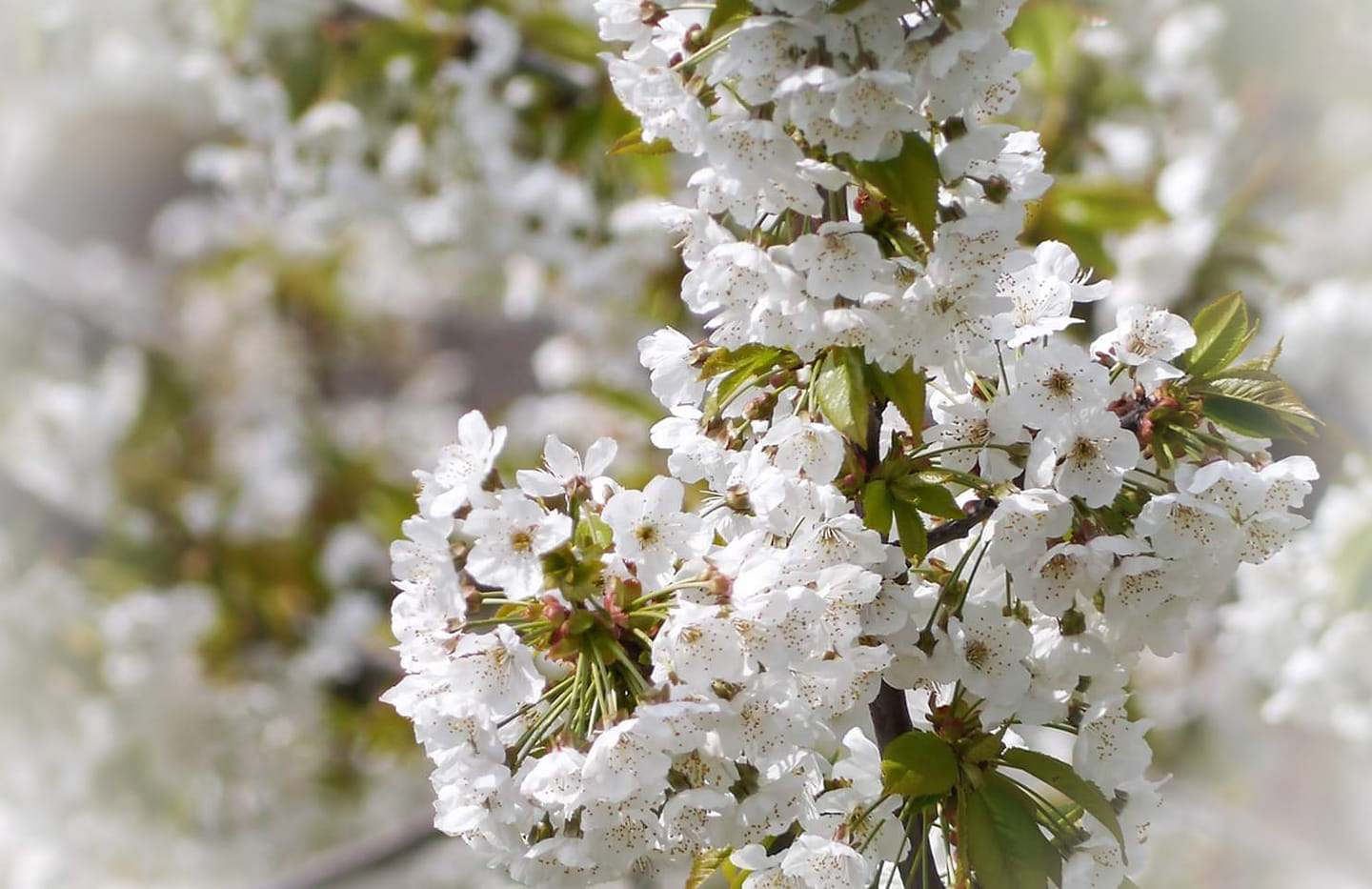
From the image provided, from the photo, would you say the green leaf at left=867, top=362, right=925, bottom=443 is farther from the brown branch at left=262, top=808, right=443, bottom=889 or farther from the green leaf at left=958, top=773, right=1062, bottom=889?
the brown branch at left=262, top=808, right=443, bottom=889

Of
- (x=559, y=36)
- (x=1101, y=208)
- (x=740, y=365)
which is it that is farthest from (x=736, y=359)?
(x=559, y=36)

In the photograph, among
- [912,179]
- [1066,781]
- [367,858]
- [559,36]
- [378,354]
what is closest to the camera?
[912,179]

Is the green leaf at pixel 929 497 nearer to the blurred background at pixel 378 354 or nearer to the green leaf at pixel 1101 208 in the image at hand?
the blurred background at pixel 378 354

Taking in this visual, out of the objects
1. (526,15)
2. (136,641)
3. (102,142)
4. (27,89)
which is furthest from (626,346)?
(102,142)

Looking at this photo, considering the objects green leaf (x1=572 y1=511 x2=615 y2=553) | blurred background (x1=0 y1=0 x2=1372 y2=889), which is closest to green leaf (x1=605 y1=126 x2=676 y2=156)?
blurred background (x1=0 y1=0 x2=1372 y2=889)

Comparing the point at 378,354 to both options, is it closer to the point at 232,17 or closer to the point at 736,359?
the point at 232,17

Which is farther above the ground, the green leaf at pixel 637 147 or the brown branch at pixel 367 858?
the green leaf at pixel 637 147

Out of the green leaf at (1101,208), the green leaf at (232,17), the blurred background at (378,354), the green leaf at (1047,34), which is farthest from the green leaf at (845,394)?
the green leaf at (232,17)
